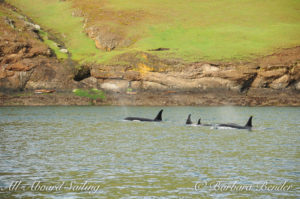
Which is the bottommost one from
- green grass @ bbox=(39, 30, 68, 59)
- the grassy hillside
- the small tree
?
the small tree

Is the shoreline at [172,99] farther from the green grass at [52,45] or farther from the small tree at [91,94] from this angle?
the green grass at [52,45]

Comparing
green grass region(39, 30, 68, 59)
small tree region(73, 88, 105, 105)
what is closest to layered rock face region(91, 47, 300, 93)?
small tree region(73, 88, 105, 105)

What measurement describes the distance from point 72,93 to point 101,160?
61.5 meters

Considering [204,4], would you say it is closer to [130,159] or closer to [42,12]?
[42,12]

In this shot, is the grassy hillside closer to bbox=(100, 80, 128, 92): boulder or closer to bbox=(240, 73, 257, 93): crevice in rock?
bbox=(240, 73, 257, 93): crevice in rock

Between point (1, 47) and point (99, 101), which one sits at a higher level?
point (1, 47)

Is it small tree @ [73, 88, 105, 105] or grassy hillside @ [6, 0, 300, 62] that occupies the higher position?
grassy hillside @ [6, 0, 300, 62]

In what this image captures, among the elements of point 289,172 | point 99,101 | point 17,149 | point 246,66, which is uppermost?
point 289,172

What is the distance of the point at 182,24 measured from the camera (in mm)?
110000

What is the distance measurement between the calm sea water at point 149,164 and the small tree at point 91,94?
1785 inches

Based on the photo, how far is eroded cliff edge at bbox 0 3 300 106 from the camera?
8125cm

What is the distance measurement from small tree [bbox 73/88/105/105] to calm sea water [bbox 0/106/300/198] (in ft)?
149

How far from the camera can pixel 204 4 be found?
127000 millimetres

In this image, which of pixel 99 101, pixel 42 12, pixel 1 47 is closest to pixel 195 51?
pixel 99 101
